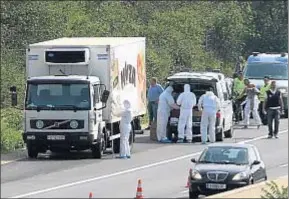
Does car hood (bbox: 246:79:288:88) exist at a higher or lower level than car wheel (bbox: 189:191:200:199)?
higher

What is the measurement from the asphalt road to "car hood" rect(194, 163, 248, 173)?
707 mm

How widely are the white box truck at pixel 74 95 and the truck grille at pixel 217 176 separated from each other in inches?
251

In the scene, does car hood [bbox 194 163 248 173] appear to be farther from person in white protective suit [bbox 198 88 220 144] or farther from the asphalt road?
person in white protective suit [bbox 198 88 220 144]

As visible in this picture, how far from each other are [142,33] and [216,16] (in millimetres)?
9660

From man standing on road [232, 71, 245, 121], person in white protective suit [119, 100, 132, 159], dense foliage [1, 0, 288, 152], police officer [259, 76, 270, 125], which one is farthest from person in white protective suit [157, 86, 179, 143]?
man standing on road [232, 71, 245, 121]

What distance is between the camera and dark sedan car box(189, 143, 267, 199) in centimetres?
2144

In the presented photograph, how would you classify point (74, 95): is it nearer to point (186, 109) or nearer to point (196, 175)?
point (186, 109)

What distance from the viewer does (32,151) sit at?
27750 millimetres

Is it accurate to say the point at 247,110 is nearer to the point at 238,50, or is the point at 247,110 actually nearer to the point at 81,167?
the point at 81,167

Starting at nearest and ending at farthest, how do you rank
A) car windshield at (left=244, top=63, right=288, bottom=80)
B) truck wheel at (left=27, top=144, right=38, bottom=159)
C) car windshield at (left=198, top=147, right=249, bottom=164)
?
car windshield at (left=198, top=147, right=249, bottom=164) → truck wheel at (left=27, top=144, right=38, bottom=159) → car windshield at (left=244, top=63, right=288, bottom=80)

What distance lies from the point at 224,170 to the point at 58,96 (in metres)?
6.93

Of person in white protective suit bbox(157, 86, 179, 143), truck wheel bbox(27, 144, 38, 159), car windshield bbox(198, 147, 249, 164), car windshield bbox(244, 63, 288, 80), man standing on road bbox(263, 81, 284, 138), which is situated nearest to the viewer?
car windshield bbox(198, 147, 249, 164)

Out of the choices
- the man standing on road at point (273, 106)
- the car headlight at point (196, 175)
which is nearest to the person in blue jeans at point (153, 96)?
the man standing on road at point (273, 106)

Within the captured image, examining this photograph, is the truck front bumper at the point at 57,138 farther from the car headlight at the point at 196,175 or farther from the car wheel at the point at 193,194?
the car wheel at the point at 193,194
